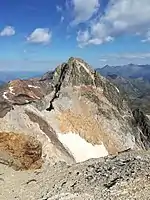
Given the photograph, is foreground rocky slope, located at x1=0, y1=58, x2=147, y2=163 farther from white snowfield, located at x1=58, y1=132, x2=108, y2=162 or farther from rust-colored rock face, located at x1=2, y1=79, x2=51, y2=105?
rust-colored rock face, located at x1=2, y1=79, x2=51, y2=105

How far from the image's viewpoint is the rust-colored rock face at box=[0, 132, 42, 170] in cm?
2381

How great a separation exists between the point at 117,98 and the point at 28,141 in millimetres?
21311

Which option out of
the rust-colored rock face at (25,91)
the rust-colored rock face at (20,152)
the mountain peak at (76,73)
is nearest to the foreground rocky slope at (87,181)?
the rust-colored rock face at (20,152)

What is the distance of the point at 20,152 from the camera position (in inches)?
975

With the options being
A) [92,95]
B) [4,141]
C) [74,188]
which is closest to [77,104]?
[92,95]

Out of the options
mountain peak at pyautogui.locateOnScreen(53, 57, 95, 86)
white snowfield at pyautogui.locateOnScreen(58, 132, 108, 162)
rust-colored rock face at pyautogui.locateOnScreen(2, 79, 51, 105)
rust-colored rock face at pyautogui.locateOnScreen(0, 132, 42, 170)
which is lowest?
white snowfield at pyautogui.locateOnScreen(58, 132, 108, 162)

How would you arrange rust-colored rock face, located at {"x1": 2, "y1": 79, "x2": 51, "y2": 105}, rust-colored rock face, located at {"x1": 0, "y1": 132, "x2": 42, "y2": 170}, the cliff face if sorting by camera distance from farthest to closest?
rust-colored rock face, located at {"x1": 2, "y1": 79, "x2": 51, "y2": 105} → the cliff face → rust-colored rock face, located at {"x1": 0, "y1": 132, "x2": 42, "y2": 170}

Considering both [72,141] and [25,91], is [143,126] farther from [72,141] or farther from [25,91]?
[25,91]

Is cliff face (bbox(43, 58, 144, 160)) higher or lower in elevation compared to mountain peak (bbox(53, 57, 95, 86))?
lower

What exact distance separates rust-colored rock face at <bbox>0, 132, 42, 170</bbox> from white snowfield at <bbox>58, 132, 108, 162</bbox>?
25.8ft

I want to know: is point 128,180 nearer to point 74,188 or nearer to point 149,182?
point 149,182

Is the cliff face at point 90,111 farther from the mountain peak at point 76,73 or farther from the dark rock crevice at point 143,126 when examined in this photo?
the dark rock crevice at point 143,126

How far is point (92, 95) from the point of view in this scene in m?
42.2

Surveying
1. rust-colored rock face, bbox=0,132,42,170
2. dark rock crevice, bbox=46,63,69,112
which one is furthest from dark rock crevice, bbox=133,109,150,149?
rust-colored rock face, bbox=0,132,42,170
